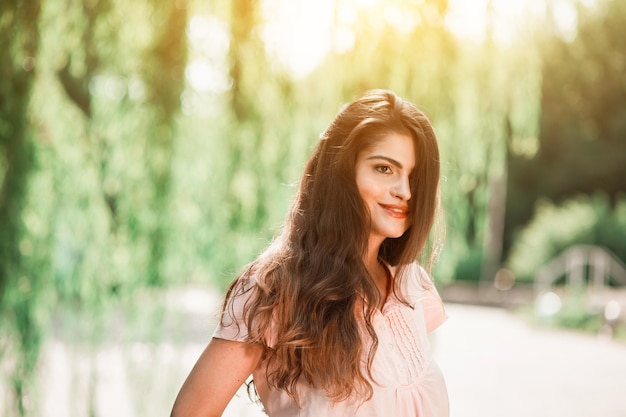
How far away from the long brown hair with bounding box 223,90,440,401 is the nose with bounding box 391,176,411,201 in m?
0.06

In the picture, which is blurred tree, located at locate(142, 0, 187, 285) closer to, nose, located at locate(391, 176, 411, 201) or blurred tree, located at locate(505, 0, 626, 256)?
nose, located at locate(391, 176, 411, 201)

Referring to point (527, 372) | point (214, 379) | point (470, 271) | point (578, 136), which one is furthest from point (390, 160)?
point (578, 136)

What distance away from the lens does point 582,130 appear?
25.6 meters

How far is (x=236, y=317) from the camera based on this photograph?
1563 millimetres

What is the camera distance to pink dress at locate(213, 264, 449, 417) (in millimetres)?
1619

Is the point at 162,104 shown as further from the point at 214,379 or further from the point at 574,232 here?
the point at 574,232

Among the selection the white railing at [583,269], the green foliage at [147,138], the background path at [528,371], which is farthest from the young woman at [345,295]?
the white railing at [583,269]

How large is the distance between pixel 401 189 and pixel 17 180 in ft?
8.94

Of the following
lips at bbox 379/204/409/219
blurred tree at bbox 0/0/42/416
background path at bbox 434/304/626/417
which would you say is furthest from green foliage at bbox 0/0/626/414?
background path at bbox 434/304/626/417

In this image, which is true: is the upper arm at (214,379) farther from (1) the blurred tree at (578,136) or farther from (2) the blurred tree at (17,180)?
(1) the blurred tree at (578,136)

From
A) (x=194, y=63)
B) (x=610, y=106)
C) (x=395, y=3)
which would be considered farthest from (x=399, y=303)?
(x=610, y=106)

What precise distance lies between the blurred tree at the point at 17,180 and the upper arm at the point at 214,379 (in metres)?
2.66

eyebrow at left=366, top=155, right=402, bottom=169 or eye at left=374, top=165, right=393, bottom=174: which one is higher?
eyebrow at left=366, top=155, right=402, bottom=169

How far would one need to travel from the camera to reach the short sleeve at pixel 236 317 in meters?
1.56
